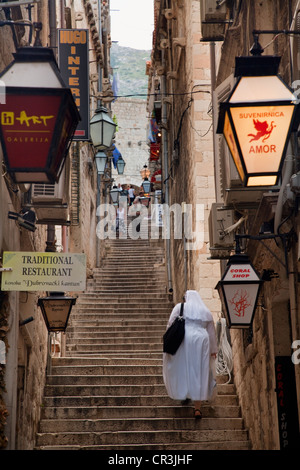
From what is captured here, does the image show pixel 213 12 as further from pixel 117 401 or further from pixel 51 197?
pixel 117 401

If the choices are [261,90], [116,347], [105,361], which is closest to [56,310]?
[105,361]

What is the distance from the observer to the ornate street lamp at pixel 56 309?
32.6 ft

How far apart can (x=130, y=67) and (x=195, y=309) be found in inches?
3816

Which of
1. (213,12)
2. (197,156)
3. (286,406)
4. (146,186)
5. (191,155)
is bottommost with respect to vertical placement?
(286,406)

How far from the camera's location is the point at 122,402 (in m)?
11.0

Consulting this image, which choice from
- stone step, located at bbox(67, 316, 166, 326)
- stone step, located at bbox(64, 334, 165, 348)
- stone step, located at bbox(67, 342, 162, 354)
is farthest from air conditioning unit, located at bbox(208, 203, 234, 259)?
stone step, located at bbox(67, 316, 166, 326)

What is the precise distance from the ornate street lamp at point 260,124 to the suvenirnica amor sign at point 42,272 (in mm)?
2616

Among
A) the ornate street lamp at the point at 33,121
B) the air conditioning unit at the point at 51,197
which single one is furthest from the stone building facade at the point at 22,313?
the ornate street lamp at the point at 33,121

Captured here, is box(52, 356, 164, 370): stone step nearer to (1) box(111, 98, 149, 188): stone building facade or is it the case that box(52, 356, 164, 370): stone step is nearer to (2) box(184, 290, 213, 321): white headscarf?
(2) box(184, 290, 213, 321): white headscarf

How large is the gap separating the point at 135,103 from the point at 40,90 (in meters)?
51.5

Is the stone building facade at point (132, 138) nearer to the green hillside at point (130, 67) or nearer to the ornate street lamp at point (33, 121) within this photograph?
the green hillside at point (130, 67)

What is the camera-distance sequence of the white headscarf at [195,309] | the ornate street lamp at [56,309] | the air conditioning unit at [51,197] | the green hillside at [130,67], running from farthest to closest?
the green hillside at [130,67] < the white headscarf at [195,309] < the ornate street lamp at [56,309] < the air conditioning unit at [51,197]

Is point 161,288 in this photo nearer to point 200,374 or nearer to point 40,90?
point 200,374
